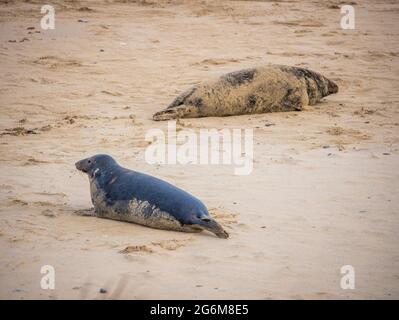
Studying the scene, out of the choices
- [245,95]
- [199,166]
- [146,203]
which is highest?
[245,95]

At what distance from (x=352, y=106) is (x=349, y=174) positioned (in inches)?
110

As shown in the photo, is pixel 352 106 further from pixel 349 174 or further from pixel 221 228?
pixel 221 228

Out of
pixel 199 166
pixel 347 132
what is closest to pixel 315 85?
pixel 347 132

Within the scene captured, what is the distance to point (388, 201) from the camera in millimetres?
5910

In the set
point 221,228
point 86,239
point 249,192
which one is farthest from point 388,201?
point 86,239

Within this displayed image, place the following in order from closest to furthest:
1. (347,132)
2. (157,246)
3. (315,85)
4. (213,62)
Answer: (157,246) < (347,132) < (315,85) < (213,62)

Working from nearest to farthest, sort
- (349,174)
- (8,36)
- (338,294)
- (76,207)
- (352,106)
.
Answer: (338,294) < (76,207) < (349,174) < (352,106) < (8,36)

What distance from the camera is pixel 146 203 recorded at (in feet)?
17.4

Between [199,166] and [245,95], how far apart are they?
86.2 inches

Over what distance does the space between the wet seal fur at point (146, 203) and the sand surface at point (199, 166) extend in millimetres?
95

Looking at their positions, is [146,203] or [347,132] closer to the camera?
[146,203]

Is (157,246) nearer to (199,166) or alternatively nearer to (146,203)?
(146,203)

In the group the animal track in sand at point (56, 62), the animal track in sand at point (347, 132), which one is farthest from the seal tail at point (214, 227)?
the animal track in sand at point (56, 62)

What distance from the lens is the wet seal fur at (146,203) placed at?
520 centimetres
